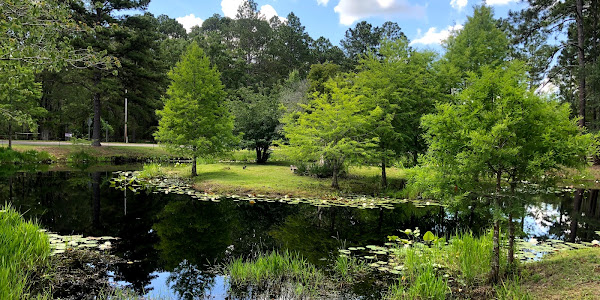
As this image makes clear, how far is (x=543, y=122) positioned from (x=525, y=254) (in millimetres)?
3278

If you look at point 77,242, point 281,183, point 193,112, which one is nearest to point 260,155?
point 193,112

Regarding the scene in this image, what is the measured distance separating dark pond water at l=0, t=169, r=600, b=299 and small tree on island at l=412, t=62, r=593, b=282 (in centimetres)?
55

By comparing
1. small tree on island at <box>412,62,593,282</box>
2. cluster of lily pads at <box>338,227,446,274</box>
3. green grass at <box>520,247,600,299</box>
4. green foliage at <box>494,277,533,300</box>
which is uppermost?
small tree on island at <box>412,62,593,282</box>

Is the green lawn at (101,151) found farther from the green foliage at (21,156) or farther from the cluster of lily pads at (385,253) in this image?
the cluster of lily pads at (385,253)

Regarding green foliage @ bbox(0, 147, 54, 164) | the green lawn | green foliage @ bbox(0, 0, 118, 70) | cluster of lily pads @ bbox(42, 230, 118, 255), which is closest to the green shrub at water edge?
the green lawn

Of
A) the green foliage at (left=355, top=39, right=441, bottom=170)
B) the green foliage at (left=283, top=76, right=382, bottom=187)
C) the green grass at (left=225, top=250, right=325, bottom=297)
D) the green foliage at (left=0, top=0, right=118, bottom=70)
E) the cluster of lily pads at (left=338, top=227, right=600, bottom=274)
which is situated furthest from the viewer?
the green foliage at (left=355, top=39, right=441, bottom=170)

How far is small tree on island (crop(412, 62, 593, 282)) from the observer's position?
487 cm

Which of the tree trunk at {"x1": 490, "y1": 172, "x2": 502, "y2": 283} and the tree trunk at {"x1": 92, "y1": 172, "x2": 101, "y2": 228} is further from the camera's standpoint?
the tree trunk at {"x1": 92, "y1": 172, "x2": 101, "y2": 228}

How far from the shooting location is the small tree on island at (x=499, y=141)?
4871 millimetres

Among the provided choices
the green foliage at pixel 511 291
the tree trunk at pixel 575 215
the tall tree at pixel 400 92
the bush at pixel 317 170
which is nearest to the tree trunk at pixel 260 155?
the bush at pixel 317 170

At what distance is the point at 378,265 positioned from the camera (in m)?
6.62

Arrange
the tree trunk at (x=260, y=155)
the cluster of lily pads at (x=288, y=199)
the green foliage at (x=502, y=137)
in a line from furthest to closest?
the tree trunk at (x=260, y=155) → the cluster of lily pads at (x=288, y=199) → the green foliage at (x=502, y=137)

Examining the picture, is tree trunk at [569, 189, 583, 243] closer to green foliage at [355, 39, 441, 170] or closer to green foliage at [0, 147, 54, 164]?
green foliage at [355, 39, 441, 170]

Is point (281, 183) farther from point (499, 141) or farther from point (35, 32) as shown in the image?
point (35, 32)
